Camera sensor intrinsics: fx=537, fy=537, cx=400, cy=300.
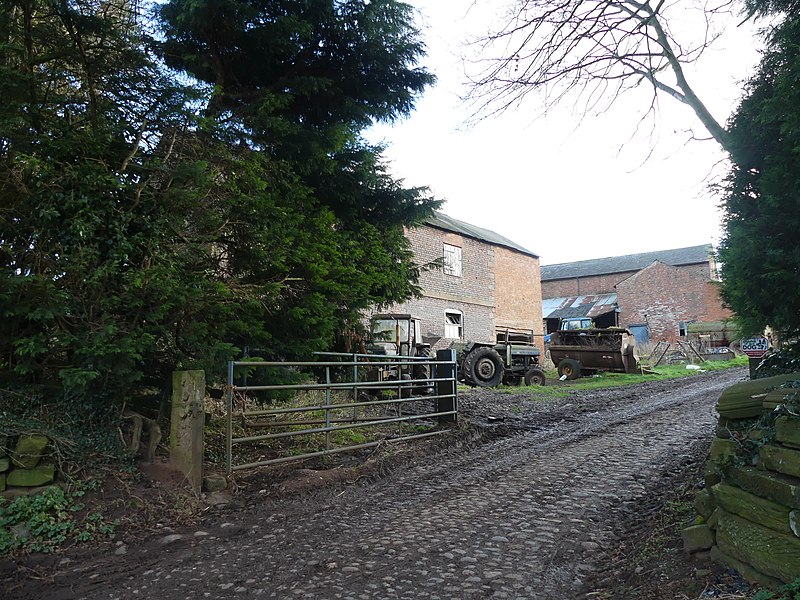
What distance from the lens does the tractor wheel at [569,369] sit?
20.1m

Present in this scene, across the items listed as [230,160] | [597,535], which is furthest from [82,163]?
[597,535]

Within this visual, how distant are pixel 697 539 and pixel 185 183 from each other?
17.0 ft

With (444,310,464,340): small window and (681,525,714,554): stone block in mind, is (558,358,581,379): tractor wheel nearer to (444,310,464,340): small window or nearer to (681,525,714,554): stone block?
(444,310,464,340): small window

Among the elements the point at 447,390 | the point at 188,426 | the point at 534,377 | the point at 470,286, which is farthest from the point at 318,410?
the point at 470,286

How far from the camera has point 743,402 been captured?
13.3 ft

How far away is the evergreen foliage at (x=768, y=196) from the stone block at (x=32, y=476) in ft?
21.1

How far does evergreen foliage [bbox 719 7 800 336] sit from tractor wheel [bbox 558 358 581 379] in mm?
14306

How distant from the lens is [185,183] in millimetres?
5379

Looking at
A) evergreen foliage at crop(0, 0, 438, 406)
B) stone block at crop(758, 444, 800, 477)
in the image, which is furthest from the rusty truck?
stone block at crop(758, 444, 800, 477)

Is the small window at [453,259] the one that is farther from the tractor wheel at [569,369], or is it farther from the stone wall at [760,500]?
the stone wall at [760,500]

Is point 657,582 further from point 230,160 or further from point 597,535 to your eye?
point 230,160

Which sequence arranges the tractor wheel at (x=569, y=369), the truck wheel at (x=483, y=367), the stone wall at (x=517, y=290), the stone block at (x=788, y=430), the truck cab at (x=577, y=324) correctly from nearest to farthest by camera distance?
the stone block at (x=788, y=430), the truck wheel at (x=483, y=367), the tractor wheel at (x=569, y=369), the truck cab at (x=577, y=324), the stone wall at (x=517, y=290)

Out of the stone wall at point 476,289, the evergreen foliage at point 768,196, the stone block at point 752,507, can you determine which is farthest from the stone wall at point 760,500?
the stone wall at point 476,289

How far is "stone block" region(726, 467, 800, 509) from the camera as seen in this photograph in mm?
2592
